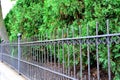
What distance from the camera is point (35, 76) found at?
626 cm

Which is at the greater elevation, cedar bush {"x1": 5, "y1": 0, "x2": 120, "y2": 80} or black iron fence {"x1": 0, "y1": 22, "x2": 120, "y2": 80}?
cedar bush {"x1": 5, "y1": 0, "x2": 120, "y2": 80}

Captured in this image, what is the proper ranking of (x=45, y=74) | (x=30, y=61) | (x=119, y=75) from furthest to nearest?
(x=30, y=61)
(x=45, y=74)
(x=119, y=75)

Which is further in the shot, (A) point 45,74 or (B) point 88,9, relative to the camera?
(A) point 45,74

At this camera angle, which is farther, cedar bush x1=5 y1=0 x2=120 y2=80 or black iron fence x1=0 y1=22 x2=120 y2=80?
cedar bush x1=5 y1=0 x2=120 y2=80

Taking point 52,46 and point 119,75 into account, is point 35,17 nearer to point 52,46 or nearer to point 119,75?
point 52,46

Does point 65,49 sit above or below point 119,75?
above

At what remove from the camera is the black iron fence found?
3.19 m

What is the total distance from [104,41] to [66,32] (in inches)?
55.8

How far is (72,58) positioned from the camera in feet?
16.3

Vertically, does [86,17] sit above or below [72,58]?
above

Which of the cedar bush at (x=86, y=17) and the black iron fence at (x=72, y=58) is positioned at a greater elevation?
the cedar bush at (x=86, y=17)

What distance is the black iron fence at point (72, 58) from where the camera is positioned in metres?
3.19

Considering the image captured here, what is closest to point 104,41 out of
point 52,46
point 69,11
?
point 52,46

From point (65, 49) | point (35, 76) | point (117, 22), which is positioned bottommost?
point (35, 76)
